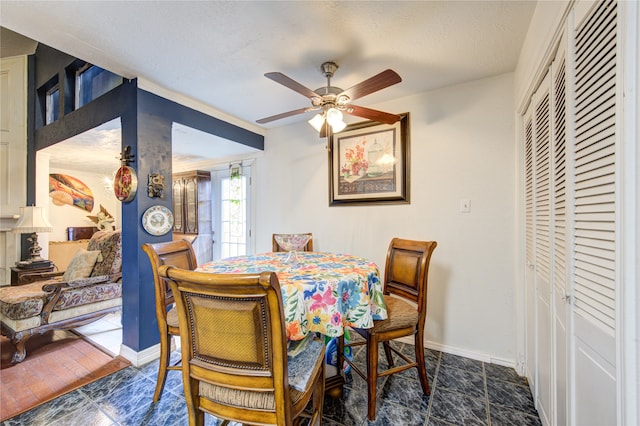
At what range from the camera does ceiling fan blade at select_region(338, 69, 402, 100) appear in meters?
1.48

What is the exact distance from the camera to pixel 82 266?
2.71 metres

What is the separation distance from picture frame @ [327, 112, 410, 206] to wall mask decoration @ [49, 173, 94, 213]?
5.59m

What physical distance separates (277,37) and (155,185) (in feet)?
5.22

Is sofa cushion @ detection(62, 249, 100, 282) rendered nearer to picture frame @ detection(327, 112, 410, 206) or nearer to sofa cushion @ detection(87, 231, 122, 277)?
sofa cushion @ detection(87, 231, 122, 277)

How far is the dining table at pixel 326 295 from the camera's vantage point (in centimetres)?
121

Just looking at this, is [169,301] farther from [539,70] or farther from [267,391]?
[539,70]

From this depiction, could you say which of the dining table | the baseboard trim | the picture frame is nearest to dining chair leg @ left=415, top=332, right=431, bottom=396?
the dining table

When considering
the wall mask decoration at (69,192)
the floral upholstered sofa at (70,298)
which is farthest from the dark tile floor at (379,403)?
the wall mask decoration at (69,192)

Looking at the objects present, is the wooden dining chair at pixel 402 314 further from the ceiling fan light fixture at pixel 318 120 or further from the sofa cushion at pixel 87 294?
the sofa cushion at pixel 87 294

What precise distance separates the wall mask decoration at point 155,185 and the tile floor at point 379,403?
1.45 m

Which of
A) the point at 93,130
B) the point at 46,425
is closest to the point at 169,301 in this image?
the point at 46,425

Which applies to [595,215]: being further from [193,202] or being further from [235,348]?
[193,202]

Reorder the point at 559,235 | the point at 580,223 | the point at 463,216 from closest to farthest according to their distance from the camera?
the point at 580,223
the point at 559,235
the point at 463,216

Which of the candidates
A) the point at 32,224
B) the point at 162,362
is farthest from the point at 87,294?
the point at 32,224
